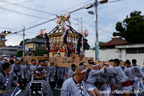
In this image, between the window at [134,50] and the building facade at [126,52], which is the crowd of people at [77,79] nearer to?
the building facade at [126,52]

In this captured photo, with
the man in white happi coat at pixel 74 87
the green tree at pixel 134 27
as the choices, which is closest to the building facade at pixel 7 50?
the green tree at pixel 134 27

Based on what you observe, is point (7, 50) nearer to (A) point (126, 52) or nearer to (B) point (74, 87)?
(A) point (126, 52)

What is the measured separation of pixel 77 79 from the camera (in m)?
2.68

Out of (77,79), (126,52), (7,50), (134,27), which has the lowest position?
(77,79)

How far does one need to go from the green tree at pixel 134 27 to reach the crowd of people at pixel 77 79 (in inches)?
444

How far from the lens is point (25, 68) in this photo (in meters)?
8.73

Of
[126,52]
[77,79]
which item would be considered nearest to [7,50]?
[126,52]

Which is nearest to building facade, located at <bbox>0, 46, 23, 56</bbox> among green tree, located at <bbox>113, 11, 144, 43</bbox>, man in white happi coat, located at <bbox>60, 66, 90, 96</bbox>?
green tree, located at <bbox>113, 11, 144, 43</bbox>

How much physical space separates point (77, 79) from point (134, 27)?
16096 mm

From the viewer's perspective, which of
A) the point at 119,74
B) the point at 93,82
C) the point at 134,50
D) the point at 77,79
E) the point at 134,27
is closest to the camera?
the point at 77,79

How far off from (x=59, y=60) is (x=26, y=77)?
2423mm

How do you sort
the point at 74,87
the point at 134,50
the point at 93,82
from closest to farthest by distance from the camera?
the point at 74,87 → the point at 93,82 → the point at 134,50

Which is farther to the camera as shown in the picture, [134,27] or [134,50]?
[134,50]

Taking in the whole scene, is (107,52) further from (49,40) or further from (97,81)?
(97,81)
